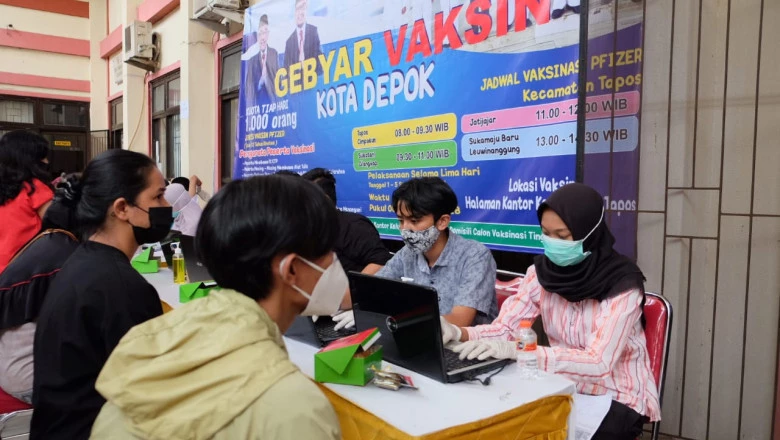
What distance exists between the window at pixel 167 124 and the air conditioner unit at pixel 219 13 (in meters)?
1.31

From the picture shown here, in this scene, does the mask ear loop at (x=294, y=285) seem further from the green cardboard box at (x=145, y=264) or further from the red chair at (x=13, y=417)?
the green cardboard box at (x=145, y=264)

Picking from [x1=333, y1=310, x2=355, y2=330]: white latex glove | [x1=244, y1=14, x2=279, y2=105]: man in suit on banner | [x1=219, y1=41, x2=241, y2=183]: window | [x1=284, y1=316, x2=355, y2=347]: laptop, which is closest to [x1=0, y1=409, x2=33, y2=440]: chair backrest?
[x1=284, y1=316, x2=355, y2=347]: laptop

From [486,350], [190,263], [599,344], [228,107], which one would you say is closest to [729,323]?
[599,344]

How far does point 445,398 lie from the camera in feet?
4.01

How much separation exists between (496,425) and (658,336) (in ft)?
2.41

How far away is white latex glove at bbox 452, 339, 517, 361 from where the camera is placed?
55.9 inches

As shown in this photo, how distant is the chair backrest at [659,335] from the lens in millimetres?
1614

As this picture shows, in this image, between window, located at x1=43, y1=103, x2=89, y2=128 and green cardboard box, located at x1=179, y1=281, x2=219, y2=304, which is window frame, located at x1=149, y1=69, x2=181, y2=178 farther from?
green cardboard box, located at x1=179, y1=281, x2=219, y2=304

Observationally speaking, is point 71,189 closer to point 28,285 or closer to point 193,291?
point 28,285

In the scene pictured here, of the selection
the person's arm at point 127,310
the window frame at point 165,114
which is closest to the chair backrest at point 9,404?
the person's arm at point 127,310

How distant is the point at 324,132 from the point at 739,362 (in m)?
2.53

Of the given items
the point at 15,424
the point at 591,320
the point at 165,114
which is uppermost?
the point at 165,114

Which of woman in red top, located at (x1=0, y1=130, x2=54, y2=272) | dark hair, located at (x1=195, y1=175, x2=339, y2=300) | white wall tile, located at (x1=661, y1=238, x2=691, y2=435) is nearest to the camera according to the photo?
dark hair, located at (x1=195, y1=175, x2=339, y2=300)

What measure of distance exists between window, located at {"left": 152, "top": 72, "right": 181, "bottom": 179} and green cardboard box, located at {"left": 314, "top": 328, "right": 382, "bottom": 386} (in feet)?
19.4
